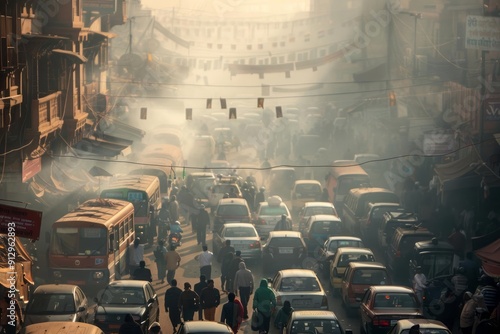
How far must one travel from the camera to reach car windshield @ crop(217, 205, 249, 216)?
129 feet

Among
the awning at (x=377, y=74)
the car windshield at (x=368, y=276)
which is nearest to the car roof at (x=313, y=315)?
the car windshield at (x=368, y=276)

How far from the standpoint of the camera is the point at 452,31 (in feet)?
197

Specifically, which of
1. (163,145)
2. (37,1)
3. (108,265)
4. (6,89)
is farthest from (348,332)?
(163,145)

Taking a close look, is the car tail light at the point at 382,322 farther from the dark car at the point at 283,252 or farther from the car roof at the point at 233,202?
the car roof at the point at 233,202

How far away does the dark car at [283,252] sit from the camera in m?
32.4

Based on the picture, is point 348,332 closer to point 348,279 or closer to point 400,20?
point 348,279

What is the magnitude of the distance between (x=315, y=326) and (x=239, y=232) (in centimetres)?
1417

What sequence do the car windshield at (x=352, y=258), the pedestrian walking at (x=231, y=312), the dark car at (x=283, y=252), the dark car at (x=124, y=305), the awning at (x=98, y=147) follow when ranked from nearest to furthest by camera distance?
the dark car at (x=124, y=305)
the pedestrian walking at (x=231, y=312)
the car windshield at (x=352, y=258)
the dark car at (x=283, y=252)
the awning at (x=98, y=147)

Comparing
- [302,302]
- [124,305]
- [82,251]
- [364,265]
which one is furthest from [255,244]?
[124,305]

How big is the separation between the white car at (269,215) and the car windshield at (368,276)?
40.3 ft

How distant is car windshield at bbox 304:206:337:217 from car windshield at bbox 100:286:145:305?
53.8 ft

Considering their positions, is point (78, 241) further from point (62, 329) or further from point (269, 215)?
point (269, 215)

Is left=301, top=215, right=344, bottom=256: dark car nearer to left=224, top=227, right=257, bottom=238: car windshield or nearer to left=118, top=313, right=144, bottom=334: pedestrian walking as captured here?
left=224, top=227, right=257, bottom=238: car windshield

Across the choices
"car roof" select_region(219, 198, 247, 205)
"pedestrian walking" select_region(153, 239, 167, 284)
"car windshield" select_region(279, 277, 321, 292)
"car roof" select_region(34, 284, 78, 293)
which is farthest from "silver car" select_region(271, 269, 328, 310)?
"car roof" select_region(219, 198, 247, 205)
